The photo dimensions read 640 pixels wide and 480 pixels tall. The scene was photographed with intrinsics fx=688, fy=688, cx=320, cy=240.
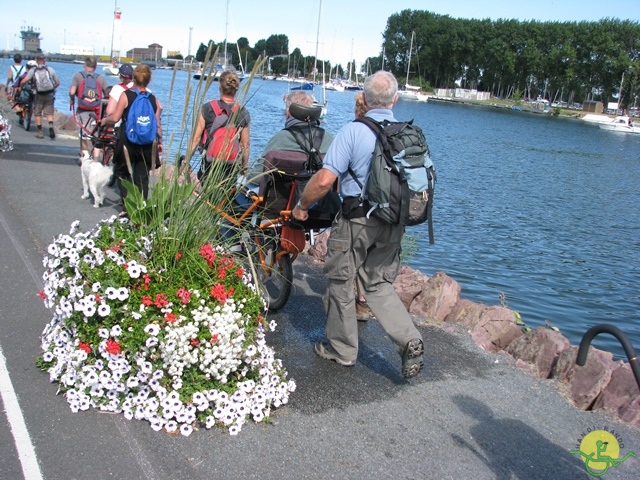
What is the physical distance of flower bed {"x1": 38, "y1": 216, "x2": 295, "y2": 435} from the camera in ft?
13.9

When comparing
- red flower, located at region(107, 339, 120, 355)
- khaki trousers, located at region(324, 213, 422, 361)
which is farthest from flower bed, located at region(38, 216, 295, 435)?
khaki trousers, located at region(324, 213, 422, 361)

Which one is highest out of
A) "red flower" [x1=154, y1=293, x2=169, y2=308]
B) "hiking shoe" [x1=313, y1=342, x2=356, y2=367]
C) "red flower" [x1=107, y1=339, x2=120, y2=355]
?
"red flower" [x1=154, y1=293, x2=169, y2=308]

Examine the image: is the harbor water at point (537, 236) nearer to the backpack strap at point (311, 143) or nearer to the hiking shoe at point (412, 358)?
the backpack strap at point (311, 143)

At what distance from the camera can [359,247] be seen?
518 centimetres

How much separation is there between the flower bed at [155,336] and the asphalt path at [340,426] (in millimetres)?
131

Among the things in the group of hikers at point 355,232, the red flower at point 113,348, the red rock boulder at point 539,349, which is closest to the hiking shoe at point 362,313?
the group of hikers at point 355,232

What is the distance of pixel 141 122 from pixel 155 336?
455 centimetres

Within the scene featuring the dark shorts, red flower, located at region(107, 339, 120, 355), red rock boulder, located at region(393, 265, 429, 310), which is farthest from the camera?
the dark shorts

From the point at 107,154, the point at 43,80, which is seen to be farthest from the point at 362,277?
Result: the point at 43,80

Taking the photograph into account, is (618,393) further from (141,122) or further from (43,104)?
(43,104)

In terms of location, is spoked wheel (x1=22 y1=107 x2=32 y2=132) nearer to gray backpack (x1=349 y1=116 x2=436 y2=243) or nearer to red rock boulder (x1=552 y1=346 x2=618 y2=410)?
gray backpack (x1=349 y1=116 x2=436 y2=243)

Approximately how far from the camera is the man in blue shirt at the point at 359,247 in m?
5.00

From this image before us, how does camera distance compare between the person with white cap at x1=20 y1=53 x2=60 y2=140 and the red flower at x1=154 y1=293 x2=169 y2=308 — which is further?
the person with white cap at x1=20 y1=53 x2=60 y2=140

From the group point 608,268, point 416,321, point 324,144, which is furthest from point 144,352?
point 608,268
